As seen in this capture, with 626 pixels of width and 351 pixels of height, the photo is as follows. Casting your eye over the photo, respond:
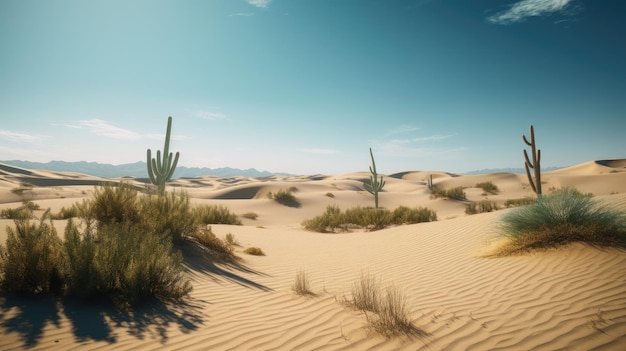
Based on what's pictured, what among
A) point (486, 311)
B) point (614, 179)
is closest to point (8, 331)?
point (486, 311)

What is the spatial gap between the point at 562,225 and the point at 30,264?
8644 millimetres

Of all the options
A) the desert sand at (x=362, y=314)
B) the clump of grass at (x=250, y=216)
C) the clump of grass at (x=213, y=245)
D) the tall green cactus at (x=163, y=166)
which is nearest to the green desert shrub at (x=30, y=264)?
the desert sand at (x=362, y=314)

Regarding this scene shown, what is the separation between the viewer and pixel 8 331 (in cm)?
282

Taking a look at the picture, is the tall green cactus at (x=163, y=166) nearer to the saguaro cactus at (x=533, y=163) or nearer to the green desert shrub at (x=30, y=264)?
the green desert shrub at (x=30, y=264)

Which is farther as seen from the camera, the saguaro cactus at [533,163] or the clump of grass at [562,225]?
the saguaro cactus at [533,163]

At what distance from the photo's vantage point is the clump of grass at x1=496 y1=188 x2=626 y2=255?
5.57 m

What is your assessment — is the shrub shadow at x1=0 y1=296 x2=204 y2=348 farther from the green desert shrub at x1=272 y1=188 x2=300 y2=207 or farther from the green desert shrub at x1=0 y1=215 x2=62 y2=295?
the green desert shrub at x1=272 y1=188 x2=300 y2=207

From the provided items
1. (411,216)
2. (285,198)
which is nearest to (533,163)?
(411,216)

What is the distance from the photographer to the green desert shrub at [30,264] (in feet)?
11.5

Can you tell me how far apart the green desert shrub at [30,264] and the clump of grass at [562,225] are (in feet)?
25.2

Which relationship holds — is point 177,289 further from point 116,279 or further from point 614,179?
point 614,179

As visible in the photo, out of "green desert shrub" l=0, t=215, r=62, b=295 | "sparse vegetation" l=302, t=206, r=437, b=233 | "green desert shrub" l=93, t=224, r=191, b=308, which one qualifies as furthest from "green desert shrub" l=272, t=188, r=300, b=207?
Answer: "green desert shrub" l=0, t=215, r=62, b=295

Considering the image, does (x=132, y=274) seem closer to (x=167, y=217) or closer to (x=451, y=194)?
(x=167, y=217)

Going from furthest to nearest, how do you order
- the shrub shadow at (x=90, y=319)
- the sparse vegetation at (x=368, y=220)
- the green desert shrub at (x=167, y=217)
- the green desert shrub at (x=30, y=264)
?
1. the sparse vegetation at (x=368, y=220)
2. the green desert shrub at (x=167, y=217)
3. the green desert shrub at (x=30, y=264)
4. the shrub shadow at (x=90, y=319)
